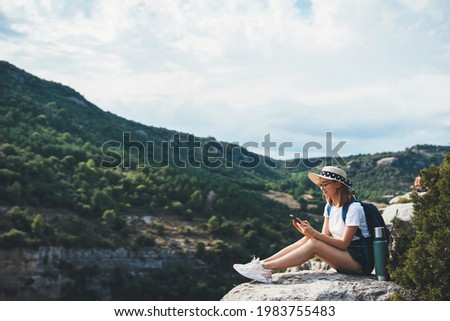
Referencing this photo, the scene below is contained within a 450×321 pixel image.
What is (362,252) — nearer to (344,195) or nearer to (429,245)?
(344,195)

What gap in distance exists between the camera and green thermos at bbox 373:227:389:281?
7578 millimetres

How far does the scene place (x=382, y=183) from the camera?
89.3 metres

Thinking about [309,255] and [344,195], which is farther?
[344,195]

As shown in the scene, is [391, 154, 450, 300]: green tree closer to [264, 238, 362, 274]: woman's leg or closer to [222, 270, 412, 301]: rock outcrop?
[222, 270, 412, 301]: rock outcrop

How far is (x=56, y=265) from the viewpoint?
164 feet

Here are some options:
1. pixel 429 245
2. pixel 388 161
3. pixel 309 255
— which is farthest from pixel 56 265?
pixel 388 161

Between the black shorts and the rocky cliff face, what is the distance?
42.2 m

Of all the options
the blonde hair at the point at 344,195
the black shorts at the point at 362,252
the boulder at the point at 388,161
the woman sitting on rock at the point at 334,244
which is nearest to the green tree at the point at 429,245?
the black shorts at the point at 362,252

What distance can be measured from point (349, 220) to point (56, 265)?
46.1 m

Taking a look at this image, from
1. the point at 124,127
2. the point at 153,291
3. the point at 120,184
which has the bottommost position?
the point at 153,291
